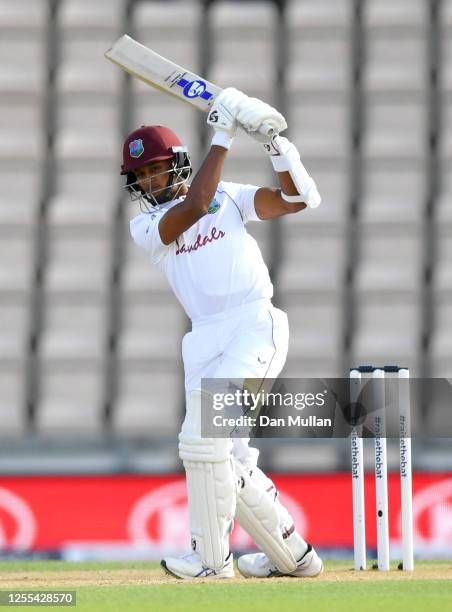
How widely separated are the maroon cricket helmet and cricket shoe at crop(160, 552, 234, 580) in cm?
119

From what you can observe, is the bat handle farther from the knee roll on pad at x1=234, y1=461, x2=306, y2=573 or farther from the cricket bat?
the knee roll on pad at x1=234, y1=461, x2=306, y2=573

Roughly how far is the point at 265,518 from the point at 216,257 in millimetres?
791

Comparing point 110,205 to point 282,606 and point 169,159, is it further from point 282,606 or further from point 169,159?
point 282,606

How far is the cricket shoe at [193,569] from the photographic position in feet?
13.1

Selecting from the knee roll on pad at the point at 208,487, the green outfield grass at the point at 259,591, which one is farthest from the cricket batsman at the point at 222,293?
the green outfield grass at the point at 259,591

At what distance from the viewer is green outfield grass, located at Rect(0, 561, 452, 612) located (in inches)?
127

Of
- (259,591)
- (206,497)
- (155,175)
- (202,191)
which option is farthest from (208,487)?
(155,175)

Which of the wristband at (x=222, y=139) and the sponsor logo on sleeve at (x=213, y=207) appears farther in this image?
the sponsor logo on sleeve at (x=213, y=207)

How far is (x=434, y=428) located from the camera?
713 cm

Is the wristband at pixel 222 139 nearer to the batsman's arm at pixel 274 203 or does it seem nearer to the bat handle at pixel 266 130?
the bat handle at pixel 266 130

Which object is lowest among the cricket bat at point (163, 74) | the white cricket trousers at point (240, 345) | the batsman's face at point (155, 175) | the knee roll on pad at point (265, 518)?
the knee roll on pad at point (265, 518)

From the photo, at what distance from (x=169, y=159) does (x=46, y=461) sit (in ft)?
9.61

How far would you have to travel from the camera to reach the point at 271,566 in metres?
4.22

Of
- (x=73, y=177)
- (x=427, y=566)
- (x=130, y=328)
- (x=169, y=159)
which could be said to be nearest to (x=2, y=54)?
(x=73, y=177)
